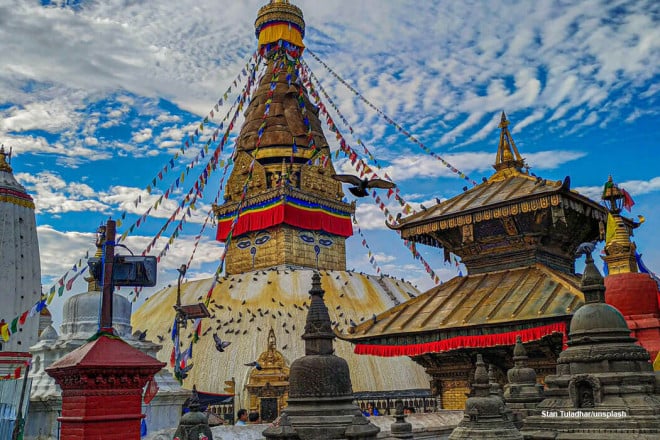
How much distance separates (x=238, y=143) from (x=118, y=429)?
2959 centimetres

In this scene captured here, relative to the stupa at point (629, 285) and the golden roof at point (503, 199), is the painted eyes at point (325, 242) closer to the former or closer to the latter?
the golden roof at point (503, 199)

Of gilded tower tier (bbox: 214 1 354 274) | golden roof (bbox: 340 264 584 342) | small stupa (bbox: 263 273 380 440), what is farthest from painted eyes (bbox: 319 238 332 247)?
small stupa (bbox: 263 273 380 440)

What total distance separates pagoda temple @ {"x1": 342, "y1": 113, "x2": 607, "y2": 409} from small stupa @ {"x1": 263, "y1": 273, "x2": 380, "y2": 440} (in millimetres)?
4899

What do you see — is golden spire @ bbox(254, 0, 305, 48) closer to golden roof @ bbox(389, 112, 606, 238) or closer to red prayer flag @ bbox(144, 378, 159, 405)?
golden roof @ bbox(389, 112, 606, 238)

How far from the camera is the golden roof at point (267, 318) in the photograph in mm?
24656

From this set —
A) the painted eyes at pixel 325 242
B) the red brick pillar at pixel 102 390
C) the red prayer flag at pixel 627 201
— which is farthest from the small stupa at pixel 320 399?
the painted eyes at pixel 325 242

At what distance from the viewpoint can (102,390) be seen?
5.73 metres

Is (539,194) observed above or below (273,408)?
above

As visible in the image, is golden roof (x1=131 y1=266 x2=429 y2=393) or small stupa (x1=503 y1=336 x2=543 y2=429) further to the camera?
golden roof (x1=131 y1=266 x2=429 y2=393)

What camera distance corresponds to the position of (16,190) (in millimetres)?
18812

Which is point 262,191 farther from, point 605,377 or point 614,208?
point 605,377

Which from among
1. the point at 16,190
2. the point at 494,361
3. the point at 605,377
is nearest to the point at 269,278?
the point at 16,190

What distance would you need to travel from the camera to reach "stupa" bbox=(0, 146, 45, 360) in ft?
60.1

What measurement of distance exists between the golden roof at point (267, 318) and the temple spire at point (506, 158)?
39.1 feet
